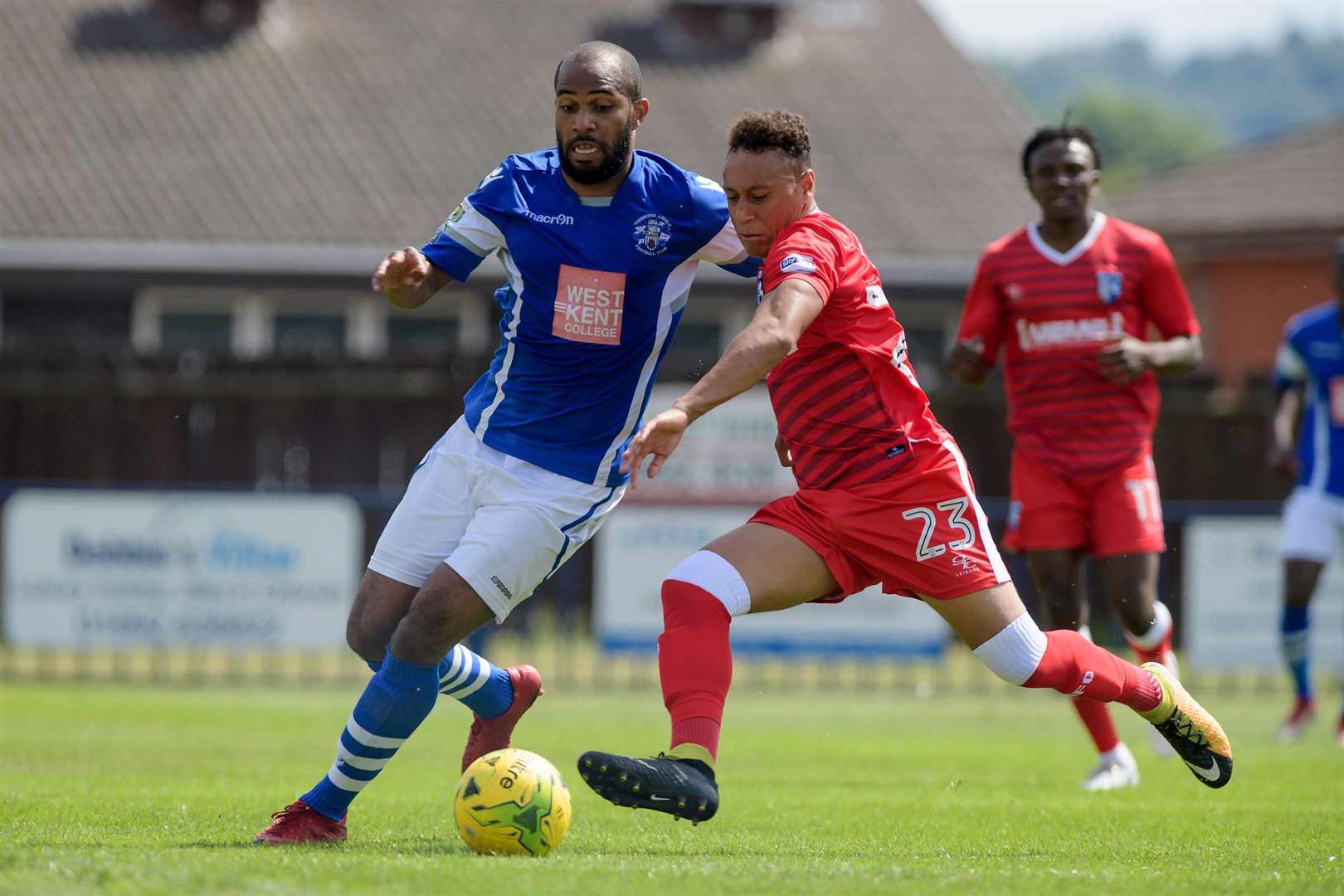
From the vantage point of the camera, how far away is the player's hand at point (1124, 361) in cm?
845

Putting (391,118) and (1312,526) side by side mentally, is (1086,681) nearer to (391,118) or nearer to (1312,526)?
(1312,526)

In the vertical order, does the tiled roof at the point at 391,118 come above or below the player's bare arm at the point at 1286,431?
above

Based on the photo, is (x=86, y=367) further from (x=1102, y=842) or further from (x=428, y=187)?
(x=1102, y=842)

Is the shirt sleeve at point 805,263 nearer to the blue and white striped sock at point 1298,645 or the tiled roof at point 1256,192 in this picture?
the blue and white striped sock at point 1298,645

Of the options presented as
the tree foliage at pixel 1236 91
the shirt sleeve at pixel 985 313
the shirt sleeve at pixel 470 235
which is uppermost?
the tree foliage at pixel 1236 91

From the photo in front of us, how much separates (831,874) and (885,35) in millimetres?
24556

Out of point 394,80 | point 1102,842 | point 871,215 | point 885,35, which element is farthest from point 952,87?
point 1102,842

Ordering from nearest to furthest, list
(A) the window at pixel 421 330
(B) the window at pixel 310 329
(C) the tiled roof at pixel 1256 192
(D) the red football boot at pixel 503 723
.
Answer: (D) the red football boot at pixel 503 723
(B) the window at pixel 310 329
(A) the window at pixel 421 330
(C) the tiled roof at pixel 1256 192

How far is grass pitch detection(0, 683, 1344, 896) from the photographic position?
527 cm

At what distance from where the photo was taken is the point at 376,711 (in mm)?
6145

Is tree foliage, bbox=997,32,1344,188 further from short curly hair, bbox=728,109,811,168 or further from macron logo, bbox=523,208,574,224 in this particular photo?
short curly hair, bbox=728,109,811,168

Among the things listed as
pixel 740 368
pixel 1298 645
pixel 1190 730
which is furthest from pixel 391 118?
pixel 740 368

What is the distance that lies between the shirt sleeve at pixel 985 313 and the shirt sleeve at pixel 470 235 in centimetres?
306

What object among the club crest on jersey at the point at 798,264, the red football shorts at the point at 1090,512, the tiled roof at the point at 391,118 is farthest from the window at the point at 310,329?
the club crest on jersey at the point at 798,264
